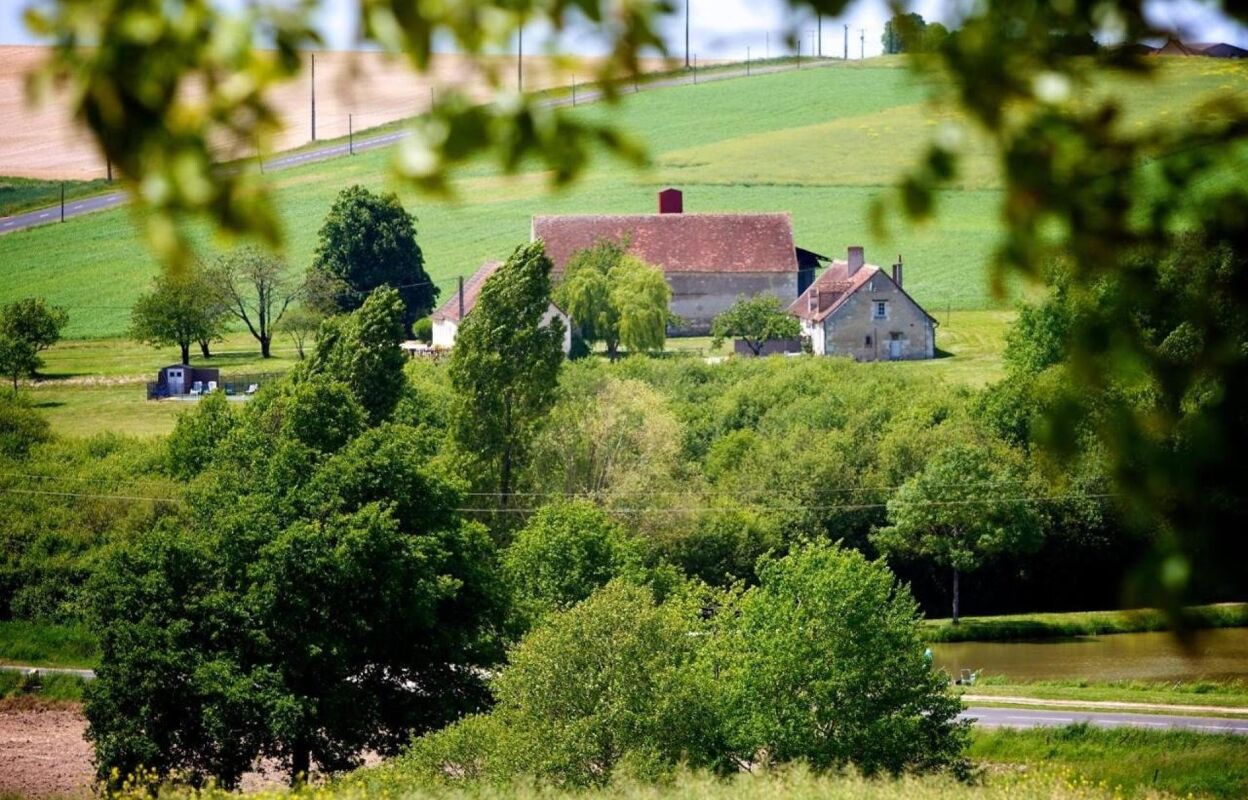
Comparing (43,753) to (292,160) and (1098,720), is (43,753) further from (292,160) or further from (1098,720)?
(292,160)

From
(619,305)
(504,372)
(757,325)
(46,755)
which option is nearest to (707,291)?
(757,325)

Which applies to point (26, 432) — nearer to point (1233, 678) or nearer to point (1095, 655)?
point (1095, 655)

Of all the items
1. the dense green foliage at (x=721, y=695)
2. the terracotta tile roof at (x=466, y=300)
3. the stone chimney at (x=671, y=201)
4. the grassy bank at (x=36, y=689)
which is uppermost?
the stone chimney at (x=671, y=201)

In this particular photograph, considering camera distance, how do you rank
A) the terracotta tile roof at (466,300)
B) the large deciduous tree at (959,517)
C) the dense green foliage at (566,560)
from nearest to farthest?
the dense green foliage at (566,560) < the large deciduous tree at (959,517) < the terracotta tile roof at (466,300)

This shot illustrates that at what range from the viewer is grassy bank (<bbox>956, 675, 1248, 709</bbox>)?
3700 centimetres

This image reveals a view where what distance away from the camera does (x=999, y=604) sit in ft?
167

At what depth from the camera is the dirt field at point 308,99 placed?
133 inches

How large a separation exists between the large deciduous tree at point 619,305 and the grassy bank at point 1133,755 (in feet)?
145

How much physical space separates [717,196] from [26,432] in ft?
189

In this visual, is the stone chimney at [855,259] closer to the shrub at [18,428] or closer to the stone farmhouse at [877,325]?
the stone farmhouse at [877,325]

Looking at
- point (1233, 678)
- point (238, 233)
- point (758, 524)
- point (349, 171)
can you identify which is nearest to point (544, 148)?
point (238, 233)

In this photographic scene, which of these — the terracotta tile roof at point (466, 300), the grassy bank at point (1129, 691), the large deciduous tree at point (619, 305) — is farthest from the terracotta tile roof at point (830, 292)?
the grassy bank at point (1129, 691)

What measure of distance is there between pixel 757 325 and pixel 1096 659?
121ft

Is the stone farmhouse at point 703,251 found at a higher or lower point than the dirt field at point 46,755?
higher
